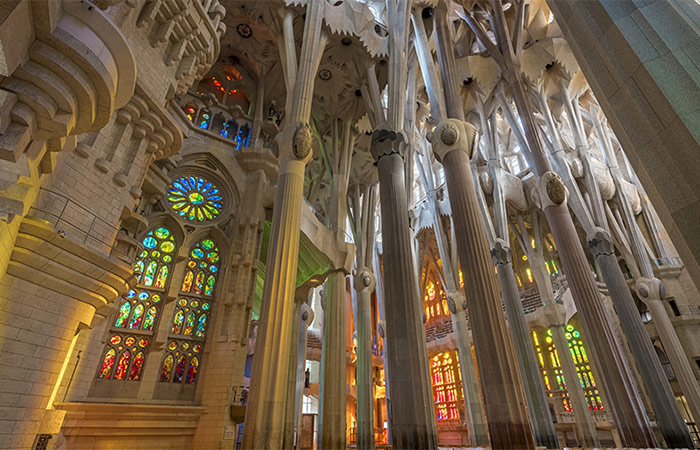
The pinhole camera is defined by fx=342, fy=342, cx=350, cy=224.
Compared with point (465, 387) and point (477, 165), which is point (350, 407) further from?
point (477, 165)

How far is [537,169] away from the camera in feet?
34.2

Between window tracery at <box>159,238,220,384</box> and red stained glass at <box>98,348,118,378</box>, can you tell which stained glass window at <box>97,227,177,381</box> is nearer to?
red stained glass at <box>98,348,118,378</box>

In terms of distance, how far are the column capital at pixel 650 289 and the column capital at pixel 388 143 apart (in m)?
11.0

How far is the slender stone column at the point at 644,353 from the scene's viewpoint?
28.8 feet

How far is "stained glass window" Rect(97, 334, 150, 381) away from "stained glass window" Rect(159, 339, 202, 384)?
570 millimetres

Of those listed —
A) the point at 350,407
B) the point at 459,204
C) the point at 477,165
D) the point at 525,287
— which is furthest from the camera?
the point at 350,407

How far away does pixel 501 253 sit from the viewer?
1325cm

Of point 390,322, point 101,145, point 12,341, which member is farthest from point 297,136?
point 12,341

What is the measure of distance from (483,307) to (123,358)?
338 inches

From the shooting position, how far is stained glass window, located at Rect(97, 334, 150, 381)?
825 cm

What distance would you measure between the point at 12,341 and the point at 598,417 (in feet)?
64.8

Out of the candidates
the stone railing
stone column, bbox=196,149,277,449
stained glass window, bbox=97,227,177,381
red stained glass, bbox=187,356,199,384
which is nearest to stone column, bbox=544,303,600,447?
stone column, bbox=196,149,277,449

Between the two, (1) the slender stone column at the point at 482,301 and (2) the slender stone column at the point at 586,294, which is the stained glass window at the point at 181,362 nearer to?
(1) the slender stone column at the point at 482,301

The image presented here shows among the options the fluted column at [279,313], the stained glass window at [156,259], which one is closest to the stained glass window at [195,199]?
the stained glass window at [156,259]
